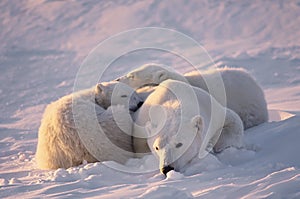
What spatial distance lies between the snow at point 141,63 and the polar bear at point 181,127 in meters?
0.19

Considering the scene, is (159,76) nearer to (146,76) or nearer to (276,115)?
(146,76)

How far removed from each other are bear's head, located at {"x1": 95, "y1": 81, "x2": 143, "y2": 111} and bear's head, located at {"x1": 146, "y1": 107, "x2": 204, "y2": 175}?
1.79 m

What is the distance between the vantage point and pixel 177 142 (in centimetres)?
510

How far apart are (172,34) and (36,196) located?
18532 millimetres

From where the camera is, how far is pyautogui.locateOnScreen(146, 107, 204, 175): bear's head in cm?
505

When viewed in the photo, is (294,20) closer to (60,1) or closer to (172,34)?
(172,34)

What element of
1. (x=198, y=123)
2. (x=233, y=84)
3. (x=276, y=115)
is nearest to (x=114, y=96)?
(x=233, y=84)

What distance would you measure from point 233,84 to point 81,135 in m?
3.01

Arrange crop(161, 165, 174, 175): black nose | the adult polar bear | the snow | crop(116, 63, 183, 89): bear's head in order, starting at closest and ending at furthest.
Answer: the snow < crop(161, 165, 174, 175): black nose < the adult polar bear < crop(116, 63, 183, 89): bear's head

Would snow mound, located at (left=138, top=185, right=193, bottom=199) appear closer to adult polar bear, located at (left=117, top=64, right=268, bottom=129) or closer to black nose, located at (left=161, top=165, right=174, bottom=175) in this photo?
black nose, located at (left=161, top=165, right=174, bottom=175)

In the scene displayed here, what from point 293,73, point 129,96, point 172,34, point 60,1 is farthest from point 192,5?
point 129,96

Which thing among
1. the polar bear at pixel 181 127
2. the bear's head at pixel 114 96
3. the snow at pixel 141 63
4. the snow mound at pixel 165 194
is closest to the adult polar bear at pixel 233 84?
the snow at pixel 141 63

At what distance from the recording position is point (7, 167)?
679cm

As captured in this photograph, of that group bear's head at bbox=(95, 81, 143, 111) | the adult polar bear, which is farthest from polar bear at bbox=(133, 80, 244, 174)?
the adult polar bear
